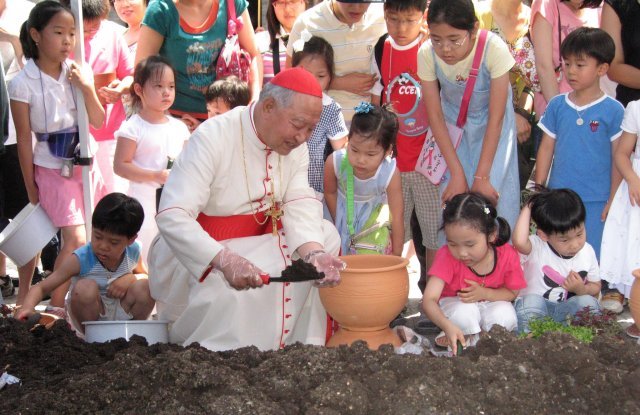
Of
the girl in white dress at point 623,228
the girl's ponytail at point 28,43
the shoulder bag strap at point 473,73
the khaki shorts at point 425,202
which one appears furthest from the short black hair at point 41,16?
the girl in white dress at point 623,228

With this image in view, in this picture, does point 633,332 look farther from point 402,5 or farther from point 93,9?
point 93,9

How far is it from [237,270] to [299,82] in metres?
0.98

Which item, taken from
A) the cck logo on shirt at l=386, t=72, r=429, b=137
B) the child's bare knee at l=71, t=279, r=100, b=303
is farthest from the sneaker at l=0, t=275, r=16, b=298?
the cck logo on shirt at l=386, t=72, r=429, b=137

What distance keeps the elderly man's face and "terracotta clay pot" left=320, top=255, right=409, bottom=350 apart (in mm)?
718

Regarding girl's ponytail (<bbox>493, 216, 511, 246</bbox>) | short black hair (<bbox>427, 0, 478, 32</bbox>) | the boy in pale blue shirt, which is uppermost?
short black hair (<bbox>427, 0, 478, 32</bbox>)

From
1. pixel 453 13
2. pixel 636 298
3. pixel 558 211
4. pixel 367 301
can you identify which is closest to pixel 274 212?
pixel 367 301

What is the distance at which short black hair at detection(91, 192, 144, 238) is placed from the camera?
509 centimetres

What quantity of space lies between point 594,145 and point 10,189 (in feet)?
14.2

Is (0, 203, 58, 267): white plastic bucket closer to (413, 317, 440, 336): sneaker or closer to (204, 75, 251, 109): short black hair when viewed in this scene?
(204, 75, 251, 109): short black hair

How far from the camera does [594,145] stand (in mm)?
5477

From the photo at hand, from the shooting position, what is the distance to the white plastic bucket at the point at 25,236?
5.39 metres

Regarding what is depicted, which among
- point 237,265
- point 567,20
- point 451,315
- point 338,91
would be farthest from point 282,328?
point 567,20

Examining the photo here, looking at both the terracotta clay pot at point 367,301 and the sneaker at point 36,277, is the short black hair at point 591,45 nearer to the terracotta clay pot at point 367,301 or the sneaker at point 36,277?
the terracotta clay pot at point 367,301

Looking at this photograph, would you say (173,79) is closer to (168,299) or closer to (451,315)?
(168,299)
